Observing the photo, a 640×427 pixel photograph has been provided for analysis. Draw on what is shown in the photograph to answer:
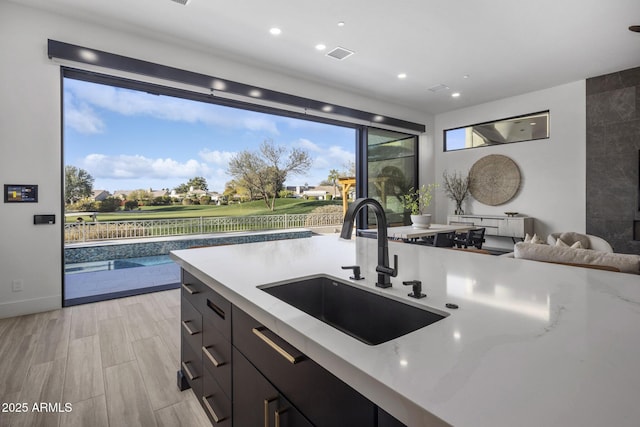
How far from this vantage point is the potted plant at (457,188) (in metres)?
6.77

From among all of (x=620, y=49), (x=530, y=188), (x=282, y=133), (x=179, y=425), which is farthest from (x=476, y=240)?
(x=282, y=133)

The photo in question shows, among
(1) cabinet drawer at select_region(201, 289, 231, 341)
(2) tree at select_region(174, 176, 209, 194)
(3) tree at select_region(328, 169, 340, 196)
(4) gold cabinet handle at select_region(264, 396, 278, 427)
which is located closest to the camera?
(4) gold cabinet handle at select_region(264, 396, 278, 427)

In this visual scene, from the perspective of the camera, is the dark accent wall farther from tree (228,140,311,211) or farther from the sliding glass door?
tree (228,140,311,211)

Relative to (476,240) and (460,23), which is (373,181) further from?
(460,23)

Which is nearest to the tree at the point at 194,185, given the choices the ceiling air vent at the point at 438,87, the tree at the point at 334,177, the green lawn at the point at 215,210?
the green lawn at the point at 215,210

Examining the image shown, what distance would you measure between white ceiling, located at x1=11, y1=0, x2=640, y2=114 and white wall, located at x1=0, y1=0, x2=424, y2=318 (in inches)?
8.8

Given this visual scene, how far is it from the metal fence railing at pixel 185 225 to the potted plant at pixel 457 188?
12.4ft

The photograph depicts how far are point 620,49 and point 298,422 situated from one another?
19.1 feet

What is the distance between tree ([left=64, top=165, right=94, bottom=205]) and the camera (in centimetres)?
661

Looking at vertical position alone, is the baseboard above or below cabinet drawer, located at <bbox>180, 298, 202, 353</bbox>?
below

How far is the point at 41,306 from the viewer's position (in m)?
3.19

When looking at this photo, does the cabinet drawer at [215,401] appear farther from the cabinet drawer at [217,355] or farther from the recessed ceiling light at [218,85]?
the recessed ceiling light at [218,85]

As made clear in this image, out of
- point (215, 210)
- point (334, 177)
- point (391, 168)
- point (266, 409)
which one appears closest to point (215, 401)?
point (266, 409)

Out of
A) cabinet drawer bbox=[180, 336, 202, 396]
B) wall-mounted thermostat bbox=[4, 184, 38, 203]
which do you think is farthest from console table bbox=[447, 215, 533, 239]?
wall-mounted thermostat bbox=[4, 184, 38, 203]
